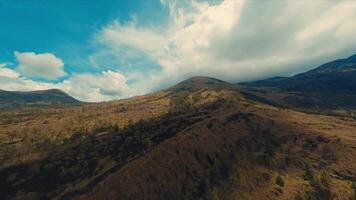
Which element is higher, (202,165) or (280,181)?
(202,165)

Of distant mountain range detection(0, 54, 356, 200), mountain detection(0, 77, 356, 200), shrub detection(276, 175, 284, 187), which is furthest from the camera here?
shrub detection(276, 175, 284, 187)

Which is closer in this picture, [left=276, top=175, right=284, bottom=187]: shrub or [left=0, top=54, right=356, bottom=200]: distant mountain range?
[left=0, top=54, right=356, bottom=200]: distant mountain range

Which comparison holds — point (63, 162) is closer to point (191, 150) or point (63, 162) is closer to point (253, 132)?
point (191, 150)

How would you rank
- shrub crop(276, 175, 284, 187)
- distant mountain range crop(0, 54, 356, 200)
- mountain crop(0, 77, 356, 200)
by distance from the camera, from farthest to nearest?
shrub crop(276, 175, 284, 187)
mountain crop(0, 77, 356, 200)
distant mountain range crop(0, 54, 356, 200)

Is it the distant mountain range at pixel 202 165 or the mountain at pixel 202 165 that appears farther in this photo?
the mountain at pixel 202 165

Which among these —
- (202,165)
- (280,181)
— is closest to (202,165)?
(202,165)

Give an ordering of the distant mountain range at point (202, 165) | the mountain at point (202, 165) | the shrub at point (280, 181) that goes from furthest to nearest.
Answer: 1. the shrub at point (280, 181)
2. the mountain at point (202, 165)
3. the distant mountain range at point (202, 165)

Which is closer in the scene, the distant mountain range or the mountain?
the distant mountain range

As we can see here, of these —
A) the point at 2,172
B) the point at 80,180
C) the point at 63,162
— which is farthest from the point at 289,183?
the point at 2,172

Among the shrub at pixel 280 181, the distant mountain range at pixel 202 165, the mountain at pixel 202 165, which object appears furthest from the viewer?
the shrub at pixel 280 181

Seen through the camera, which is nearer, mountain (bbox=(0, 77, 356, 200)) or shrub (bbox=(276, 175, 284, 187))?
mountain (bbox=(0, 77, 356, 200))

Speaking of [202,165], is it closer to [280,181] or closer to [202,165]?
[202,165]

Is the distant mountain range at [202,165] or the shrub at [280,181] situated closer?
the distant mountain range at [202,165]
